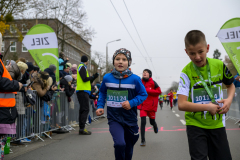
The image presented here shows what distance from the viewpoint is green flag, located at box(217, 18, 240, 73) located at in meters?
8.45

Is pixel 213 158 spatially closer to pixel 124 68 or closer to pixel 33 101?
pixel 124 68

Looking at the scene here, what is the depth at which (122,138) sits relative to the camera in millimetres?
3594

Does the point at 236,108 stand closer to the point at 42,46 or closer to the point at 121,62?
the point at 42,46

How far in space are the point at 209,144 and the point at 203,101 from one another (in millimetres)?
447

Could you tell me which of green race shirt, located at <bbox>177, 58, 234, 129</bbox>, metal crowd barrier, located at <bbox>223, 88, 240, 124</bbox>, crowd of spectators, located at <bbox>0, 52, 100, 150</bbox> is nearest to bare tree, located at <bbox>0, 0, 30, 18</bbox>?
crowd of spectators, located at <bbox>0, 52, 100, 150</bbox>

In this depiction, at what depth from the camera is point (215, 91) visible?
114 inches

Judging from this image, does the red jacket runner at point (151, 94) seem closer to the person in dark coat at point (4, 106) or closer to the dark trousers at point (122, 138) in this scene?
the dark trousers at point (122, 138)

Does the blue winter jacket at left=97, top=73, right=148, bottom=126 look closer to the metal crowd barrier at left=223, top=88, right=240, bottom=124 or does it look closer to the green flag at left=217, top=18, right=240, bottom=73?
the green flag at left=217, top=18, right=240, bottom=73

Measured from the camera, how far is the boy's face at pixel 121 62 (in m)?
3.95

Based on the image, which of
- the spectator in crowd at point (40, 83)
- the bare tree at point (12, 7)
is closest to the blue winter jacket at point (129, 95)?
the spectator in crowd at point (40, 83)

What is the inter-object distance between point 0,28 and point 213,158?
1776 cm

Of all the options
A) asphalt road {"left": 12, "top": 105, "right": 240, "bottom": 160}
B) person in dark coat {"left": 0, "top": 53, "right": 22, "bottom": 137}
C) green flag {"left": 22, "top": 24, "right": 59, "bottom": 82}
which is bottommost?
asphalt road {"left": 12, "top": 105, "right": 240, "bottom": 160}

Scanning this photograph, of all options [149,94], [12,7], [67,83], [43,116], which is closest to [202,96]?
[149,94]

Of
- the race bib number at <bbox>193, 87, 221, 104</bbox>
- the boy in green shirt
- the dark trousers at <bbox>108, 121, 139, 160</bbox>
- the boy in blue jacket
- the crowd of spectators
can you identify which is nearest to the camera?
the boy in green shirt
